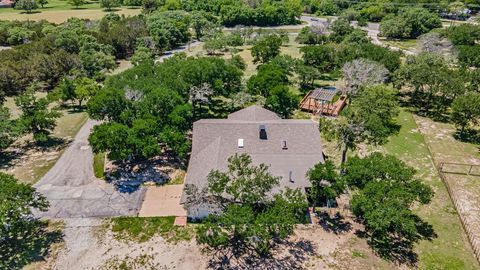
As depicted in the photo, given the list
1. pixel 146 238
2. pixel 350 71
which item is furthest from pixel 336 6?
pixel 146 238

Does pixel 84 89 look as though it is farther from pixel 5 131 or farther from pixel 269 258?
pixel 269 258

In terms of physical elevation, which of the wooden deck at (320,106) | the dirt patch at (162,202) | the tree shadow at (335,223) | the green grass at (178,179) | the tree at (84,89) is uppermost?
the tree at (84,89)

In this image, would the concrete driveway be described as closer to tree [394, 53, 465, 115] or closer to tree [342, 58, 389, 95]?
tree [342, 58, 389, 95]

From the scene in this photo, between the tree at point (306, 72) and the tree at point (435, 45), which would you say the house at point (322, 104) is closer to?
the tree at point (306, 72)

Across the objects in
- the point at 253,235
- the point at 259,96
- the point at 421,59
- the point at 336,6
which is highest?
the point at 336,6

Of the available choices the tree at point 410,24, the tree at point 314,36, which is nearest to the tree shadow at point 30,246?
the tree at point 314,36

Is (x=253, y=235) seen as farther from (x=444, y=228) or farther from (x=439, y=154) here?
(x=439, y=154)

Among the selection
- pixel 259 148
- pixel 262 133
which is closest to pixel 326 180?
pixel 259 148

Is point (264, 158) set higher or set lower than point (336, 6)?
lower
